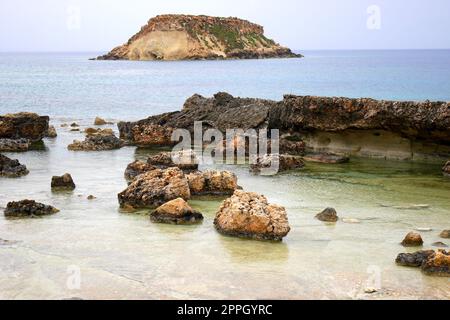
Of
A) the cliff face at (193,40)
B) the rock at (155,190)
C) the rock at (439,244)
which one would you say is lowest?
the rock at (439,244)

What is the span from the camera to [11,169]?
15.6m

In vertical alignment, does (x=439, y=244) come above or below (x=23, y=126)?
below

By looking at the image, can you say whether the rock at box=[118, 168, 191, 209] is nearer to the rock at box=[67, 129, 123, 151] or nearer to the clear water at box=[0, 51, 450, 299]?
the clear water at box=[0, 51, 450, 299]

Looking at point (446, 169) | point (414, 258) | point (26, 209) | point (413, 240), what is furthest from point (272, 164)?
point (414, 258)

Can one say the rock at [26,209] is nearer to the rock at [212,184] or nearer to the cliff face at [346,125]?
the rock at [212,184]

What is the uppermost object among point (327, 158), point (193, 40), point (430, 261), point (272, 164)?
point (193, 40)

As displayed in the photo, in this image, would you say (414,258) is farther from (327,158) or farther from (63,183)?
(327,158)

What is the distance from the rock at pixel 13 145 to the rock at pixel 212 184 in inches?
339

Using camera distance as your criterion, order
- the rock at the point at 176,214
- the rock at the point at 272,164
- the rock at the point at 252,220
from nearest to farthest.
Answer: the rock at the point at 252,220 < the rock at the point at 176,214 < the rock at the point at 272,164

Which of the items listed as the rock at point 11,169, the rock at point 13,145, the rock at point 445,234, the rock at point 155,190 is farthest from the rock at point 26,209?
the rock at point 13,145

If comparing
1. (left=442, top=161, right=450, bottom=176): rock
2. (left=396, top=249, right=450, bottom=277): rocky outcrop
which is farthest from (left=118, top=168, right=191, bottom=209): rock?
(left=442, top=161, right=450, bottom=176): rock

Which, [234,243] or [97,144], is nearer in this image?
[234,243]

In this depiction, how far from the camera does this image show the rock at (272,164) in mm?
16344

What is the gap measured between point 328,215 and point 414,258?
2.60 m
